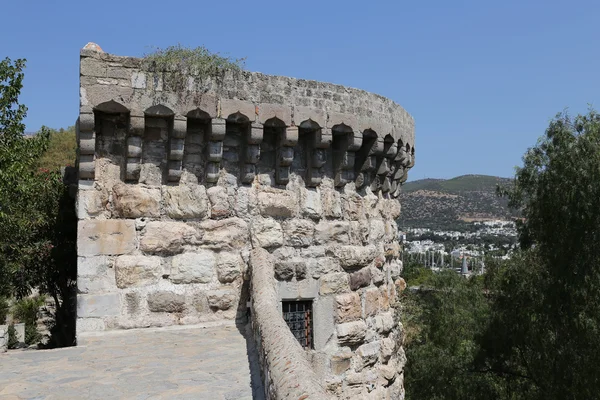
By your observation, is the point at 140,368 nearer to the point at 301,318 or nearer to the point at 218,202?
the point at 218,202

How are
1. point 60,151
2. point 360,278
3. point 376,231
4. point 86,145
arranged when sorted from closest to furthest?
point 86,145, point 360,278, point 376,231, point 60,151

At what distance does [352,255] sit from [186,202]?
234cm

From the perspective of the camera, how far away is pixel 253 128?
709 cm

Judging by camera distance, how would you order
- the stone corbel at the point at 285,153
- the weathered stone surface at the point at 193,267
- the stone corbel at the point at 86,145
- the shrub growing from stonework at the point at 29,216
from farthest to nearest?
1. the shrub growing from stonework at the point at 29,216
2. the stone corbel at the point at 285,153
3. the weathered stone surface at the point at 193,267
4. the stone corbel at the point at 86,145

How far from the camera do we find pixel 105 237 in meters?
6.70

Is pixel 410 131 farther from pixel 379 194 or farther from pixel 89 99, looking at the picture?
pixel 89 99

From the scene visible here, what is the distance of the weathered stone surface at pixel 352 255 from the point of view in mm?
7815

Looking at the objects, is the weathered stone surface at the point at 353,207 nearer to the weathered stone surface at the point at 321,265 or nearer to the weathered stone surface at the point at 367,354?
the weathered stone surface at the point at 321,265

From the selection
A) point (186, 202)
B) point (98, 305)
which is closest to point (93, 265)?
point (98, 305)

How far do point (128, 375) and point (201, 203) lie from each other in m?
2.50

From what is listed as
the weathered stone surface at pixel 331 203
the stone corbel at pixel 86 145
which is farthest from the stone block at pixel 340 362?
the stone corbel at pixel 86 145

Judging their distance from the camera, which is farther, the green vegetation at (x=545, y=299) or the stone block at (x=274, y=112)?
the green vegetation at (x=545, y=299)

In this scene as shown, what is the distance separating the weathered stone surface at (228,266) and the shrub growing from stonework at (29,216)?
3.20 metres

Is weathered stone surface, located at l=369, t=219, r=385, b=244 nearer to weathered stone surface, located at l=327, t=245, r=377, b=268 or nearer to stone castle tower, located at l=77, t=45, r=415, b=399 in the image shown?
stone castle tower, located at l=77, t=45, r=415, b=399
